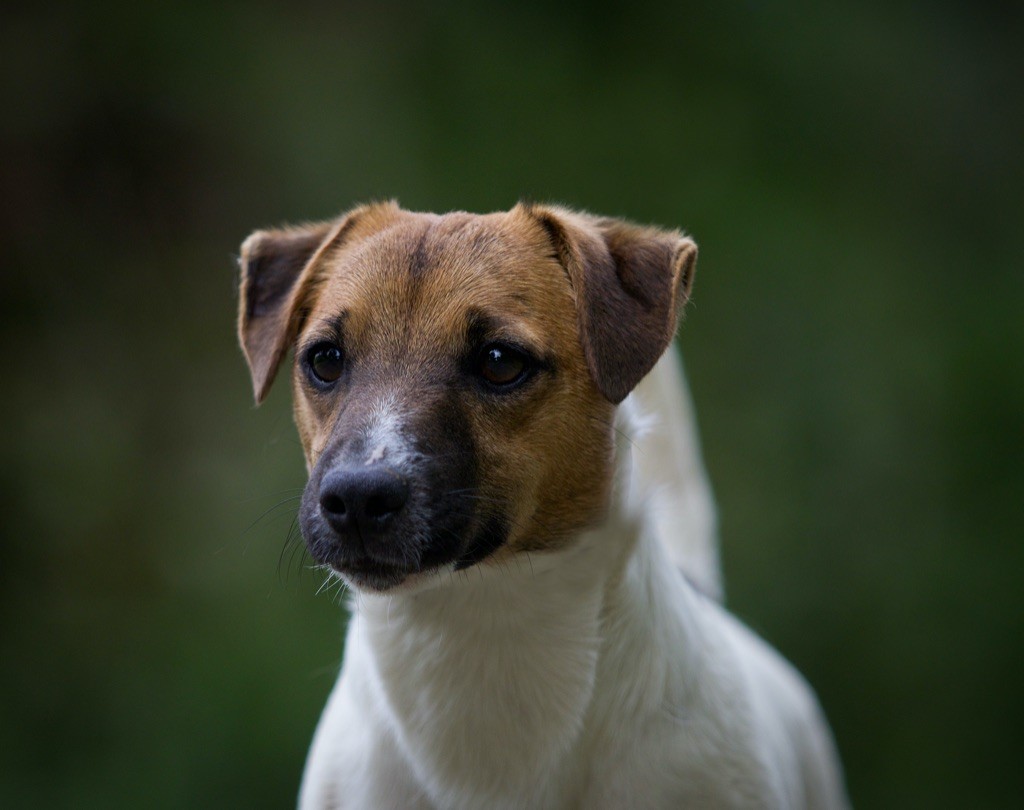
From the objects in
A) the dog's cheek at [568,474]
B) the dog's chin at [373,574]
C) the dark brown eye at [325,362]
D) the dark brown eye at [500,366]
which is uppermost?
the dark brown eye at [500,366]

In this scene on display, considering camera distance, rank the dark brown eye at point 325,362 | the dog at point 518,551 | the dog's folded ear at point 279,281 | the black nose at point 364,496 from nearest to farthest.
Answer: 1. the black nose at point 364,496
2. the dog at point 518,551
3. the dark brown eye at point 325,362
4. the dog's folded ear at point 279,281

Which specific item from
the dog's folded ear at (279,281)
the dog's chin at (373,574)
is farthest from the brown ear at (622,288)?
the dog's chin at (373,574)

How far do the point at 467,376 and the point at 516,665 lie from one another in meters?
0.76

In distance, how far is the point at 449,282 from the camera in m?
2.60

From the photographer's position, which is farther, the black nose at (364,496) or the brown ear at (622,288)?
the brown ear at (622,288)

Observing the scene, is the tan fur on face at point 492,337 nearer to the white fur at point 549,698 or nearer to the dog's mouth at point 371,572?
the white fur at point 549,698

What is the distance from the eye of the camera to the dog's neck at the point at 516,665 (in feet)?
8.46

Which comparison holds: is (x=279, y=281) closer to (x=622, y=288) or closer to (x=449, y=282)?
(x=449, y=282)

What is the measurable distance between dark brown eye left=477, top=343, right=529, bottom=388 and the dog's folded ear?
2.15 ft

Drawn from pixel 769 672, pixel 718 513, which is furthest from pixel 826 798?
pixel 718 513

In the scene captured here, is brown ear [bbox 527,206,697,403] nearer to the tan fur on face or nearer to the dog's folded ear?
the tan fur on face

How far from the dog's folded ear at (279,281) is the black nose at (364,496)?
0.75 meters

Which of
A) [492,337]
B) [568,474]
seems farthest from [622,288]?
[568,474]

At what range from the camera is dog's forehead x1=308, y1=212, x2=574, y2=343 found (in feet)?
8.43
